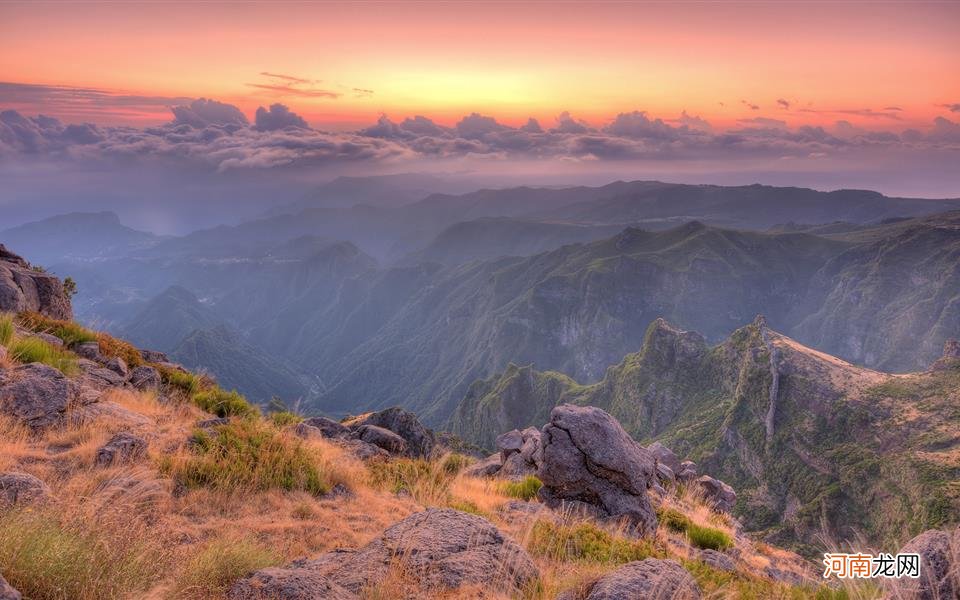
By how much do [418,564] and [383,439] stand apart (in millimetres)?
15321

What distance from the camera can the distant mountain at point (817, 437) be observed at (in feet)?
270

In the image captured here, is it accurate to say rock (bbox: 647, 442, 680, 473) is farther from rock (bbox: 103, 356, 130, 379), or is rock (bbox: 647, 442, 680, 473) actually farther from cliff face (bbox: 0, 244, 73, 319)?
cliff face (bbox: 0, 244, 73, 319)

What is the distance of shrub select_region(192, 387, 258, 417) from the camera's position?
1664 cm

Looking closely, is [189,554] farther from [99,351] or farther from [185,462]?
[99,351]

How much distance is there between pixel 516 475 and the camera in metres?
19.0

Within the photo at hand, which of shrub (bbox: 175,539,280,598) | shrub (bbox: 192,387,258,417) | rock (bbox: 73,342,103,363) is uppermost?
shrub (bbox: 175,539,280,598)

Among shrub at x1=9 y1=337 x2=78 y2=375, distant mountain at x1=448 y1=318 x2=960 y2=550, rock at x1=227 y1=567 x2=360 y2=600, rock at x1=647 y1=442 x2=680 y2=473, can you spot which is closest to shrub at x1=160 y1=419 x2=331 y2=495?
rock at x1=227 y1=567 x2=360 y2=600

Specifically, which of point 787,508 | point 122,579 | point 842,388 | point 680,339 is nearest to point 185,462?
point 122,579

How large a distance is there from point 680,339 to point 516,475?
173 m

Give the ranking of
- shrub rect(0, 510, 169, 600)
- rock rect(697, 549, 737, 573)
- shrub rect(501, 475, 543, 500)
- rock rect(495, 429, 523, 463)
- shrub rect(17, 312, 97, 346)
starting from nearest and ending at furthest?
shrub rect(0, 510, 169, 600) < rock rect(697, 549, 737, 573) < shrub rect(501, 475, 543, 500) < shrub rect(17, 312, 97, 346) < rock rect(495, 429, 523, 463)

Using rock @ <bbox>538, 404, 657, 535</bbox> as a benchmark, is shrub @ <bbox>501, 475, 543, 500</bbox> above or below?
below

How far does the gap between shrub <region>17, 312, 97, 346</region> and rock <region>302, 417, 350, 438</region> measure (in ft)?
30.0

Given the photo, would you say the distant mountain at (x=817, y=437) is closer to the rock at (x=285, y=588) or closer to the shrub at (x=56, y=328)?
the rock at (x=285, y=588)

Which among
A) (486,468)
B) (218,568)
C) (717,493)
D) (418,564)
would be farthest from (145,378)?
(717,493)
